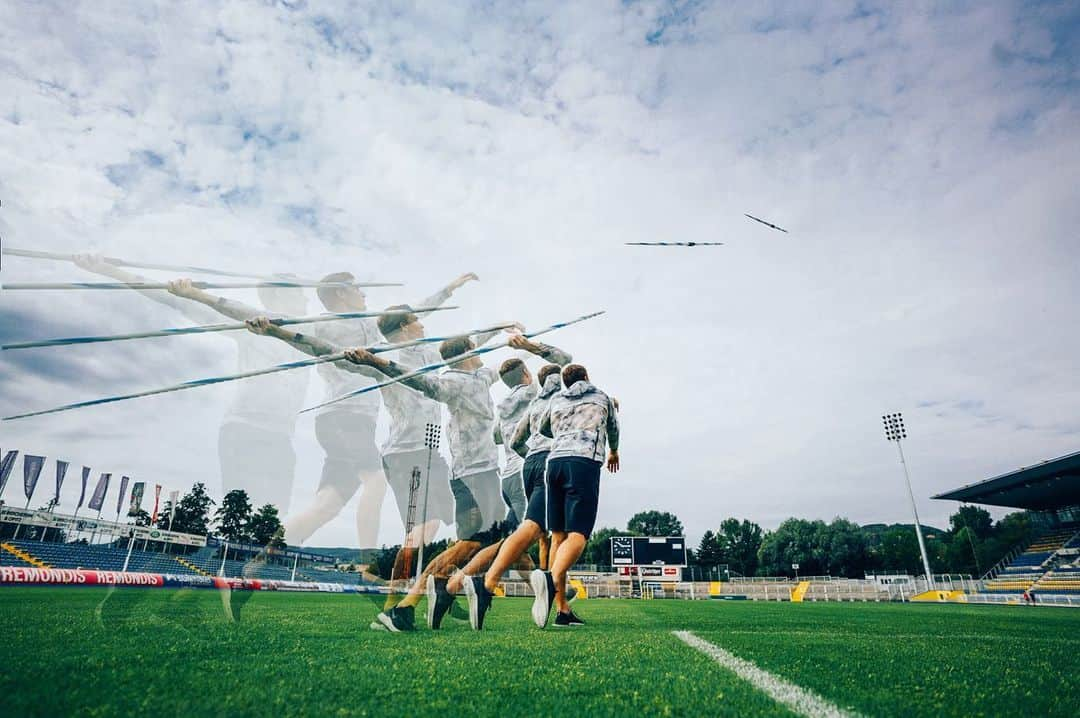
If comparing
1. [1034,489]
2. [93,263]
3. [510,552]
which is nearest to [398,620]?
[510,552]

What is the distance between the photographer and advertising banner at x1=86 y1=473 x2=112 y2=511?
36188mm

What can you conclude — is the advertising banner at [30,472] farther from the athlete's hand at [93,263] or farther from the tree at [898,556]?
the tree at [898,556]

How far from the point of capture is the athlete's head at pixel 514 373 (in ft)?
19.6

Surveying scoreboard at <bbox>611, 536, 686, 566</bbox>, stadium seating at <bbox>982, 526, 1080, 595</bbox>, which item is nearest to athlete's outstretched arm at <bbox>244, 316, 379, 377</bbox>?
stadium seating at <bbox>982, 526, 1080, 595</bbox>

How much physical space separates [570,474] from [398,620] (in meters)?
1.74

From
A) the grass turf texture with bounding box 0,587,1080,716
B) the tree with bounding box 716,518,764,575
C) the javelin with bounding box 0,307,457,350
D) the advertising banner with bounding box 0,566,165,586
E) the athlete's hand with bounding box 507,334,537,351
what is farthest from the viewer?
the tree with bounding box 716,518,764,575

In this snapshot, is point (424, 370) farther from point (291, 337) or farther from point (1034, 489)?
point (1034, 489)

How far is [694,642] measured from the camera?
3.96 meters

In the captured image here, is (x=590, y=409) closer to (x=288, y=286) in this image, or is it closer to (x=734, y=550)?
(x=288, y=286)

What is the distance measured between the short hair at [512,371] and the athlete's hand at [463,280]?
1.43m

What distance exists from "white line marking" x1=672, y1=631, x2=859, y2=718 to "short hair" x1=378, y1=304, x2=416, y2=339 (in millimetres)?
3788

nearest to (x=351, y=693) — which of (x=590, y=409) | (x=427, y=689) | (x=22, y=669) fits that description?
(x=427, y=689)

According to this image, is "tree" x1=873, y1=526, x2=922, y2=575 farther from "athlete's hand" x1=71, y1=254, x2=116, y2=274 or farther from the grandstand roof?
"athlete's hand" x1=71, y1=254, x2=116, y2=274

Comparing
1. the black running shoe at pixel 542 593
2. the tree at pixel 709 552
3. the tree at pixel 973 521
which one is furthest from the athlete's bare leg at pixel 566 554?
the tree at pixel 973 521
